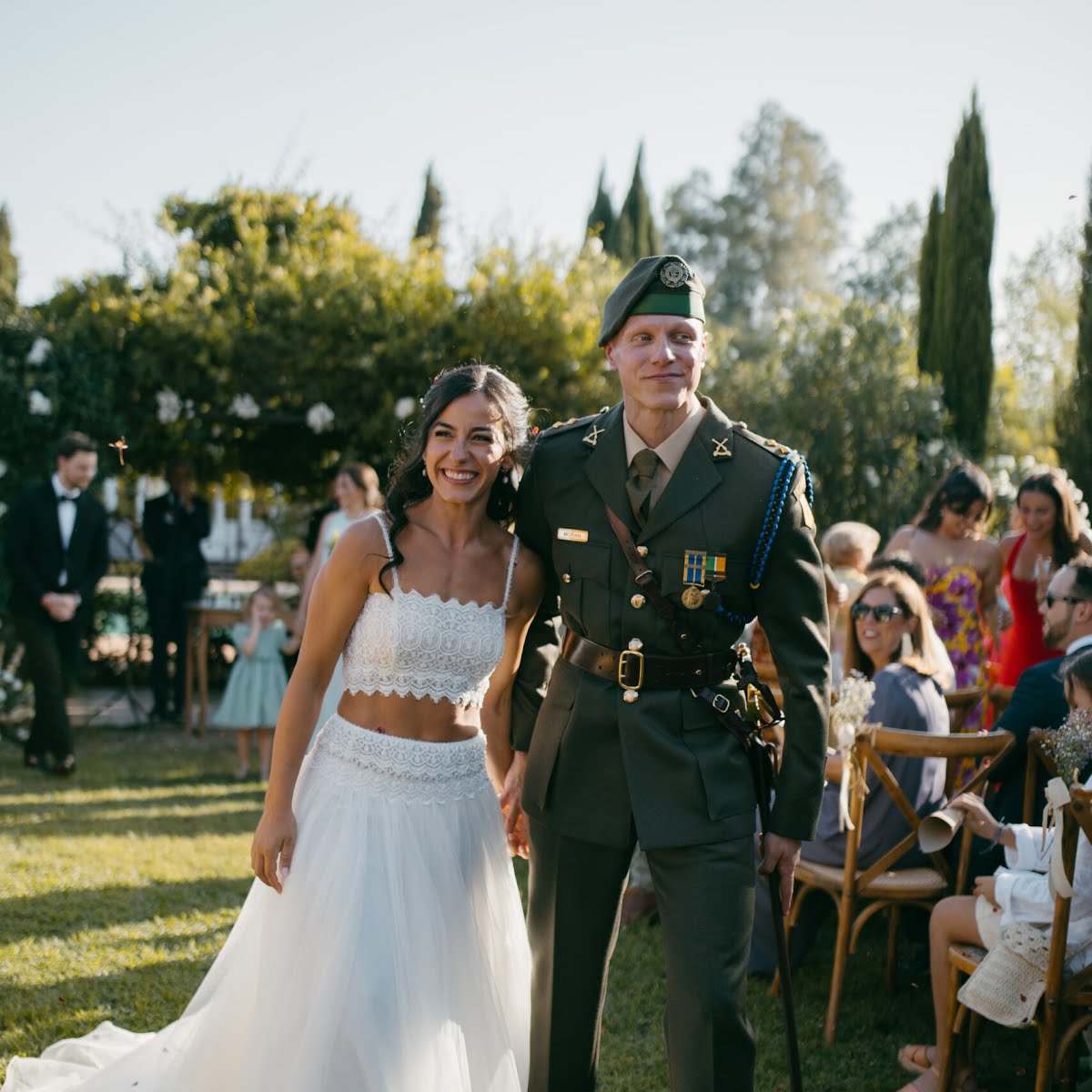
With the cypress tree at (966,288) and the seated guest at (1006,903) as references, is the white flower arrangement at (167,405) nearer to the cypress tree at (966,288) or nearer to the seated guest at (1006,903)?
the seated guest at (1006,903)

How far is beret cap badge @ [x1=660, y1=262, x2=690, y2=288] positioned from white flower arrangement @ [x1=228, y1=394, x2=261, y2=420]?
798 cm

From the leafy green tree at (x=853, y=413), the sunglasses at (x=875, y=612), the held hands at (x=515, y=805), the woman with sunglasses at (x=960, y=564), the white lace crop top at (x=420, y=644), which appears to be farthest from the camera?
the leafy green tree at (x=853, y=413)

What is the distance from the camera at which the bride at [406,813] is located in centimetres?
279

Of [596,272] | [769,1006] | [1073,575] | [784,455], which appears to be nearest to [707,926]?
[784,455]

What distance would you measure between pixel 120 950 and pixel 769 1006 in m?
2.60

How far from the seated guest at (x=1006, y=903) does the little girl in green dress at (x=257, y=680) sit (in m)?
5.24

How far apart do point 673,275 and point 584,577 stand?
2.52 feet

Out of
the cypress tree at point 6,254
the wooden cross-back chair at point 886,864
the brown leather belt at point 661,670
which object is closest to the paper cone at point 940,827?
the wooden cross-back chair at point 886,864

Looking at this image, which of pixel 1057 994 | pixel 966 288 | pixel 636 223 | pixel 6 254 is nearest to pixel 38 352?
pixel 1057 994

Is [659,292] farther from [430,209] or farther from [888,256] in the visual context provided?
[888,256]

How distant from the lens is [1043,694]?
416cm

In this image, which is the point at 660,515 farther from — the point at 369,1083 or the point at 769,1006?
the point at 769,1006

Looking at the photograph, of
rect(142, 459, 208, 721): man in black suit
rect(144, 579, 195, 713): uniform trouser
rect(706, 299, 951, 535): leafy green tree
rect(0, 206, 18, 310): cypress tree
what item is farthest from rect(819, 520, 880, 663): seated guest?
rect(0, 206, 18, 310): cypress tree

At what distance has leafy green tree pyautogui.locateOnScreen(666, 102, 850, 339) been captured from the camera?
39.7m
